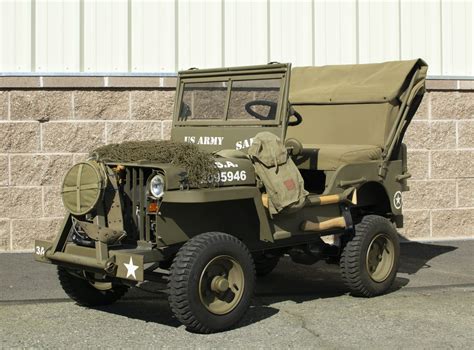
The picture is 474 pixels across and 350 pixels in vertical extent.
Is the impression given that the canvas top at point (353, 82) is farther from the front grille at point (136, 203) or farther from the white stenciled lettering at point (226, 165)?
the front grille at point (136, 203)

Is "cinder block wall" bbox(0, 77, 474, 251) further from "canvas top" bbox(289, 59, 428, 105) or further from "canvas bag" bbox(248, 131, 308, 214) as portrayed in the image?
"canvas bag" bbox(248, 131, 308, 214)

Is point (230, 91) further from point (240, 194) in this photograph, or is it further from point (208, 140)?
point (240, 194)

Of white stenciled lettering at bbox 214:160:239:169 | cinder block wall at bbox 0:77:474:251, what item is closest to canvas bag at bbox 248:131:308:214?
white stenciled lettering at bbox 214:160:239:169

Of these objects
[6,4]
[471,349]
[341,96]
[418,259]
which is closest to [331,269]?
[418,259]

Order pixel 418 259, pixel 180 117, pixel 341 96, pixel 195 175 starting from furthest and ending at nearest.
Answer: pixel 418 259, pixel 341 96, pixel 180 117, pixel 195 175

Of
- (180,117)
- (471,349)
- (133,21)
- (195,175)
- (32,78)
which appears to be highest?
(133,21)

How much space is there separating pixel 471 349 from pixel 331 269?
3.43 m

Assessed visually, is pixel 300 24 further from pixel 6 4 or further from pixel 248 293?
pixel 248 293

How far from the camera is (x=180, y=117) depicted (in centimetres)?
789

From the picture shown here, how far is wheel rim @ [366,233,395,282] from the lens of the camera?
299 inches

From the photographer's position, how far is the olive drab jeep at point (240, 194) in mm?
6117

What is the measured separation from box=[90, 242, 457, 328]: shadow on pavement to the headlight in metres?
0.81

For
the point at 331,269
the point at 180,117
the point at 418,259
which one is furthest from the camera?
the point at 418,259

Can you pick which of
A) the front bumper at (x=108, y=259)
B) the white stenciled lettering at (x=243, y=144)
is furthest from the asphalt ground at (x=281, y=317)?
the white stenciled lettering at (x=243, y=144)
